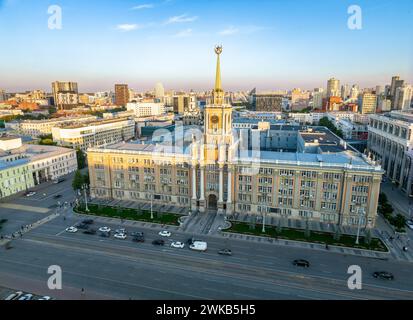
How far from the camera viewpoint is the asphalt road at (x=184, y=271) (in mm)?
43000

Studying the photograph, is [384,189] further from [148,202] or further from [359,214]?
[148,202]

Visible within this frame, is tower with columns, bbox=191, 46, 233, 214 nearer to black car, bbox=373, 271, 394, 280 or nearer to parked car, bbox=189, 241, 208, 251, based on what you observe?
parked car, bbox=189, 241, 208, 251

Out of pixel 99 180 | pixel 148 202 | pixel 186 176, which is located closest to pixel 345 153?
pixel 186 176

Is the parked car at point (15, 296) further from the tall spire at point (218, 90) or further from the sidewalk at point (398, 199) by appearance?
the sidewalk at point (398, 199)

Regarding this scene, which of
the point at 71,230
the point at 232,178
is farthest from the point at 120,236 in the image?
the point at 232,178

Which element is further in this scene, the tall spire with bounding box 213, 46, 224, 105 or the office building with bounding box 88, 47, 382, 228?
the tall spire with bounding box 213, 46, 224, 105

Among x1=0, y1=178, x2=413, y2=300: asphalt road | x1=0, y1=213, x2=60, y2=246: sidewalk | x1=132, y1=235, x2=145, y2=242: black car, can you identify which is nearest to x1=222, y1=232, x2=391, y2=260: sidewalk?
x1=0, y1=178, x2=413, y2=300: asphalt road

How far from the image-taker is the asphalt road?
43000 mm

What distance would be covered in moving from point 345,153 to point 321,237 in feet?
83.1

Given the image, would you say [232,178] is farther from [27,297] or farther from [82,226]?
[27,297]

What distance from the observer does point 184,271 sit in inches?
1912

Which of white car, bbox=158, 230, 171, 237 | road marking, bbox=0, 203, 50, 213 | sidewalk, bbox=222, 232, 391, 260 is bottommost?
road marking, bbox=0, 203, 50, 213

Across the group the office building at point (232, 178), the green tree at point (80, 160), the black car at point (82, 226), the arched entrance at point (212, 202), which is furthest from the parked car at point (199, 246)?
the green tree at point (80, 160)

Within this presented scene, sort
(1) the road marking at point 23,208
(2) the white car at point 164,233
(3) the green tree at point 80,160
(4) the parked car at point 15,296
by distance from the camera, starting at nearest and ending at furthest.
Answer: (4) the parked car at point 15,296 → (2) the white car at point 164,233 → (1) the road marking at point 23,208 → (3) the green tree at point 80,160
